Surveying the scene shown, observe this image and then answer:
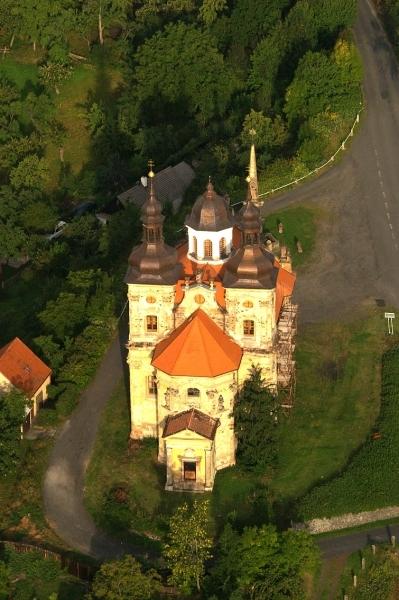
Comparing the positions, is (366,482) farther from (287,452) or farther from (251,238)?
(251,238)

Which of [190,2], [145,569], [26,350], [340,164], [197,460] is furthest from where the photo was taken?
[190,2]

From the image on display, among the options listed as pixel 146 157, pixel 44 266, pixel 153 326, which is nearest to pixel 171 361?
pixel 153 326

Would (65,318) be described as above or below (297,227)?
below

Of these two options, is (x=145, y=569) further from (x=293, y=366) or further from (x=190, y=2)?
(x=190, y=2)

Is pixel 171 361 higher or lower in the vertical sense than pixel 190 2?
lower

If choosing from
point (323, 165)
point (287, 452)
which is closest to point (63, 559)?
point (287, 452)

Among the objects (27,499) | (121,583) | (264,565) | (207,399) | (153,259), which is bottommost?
(121,583)
